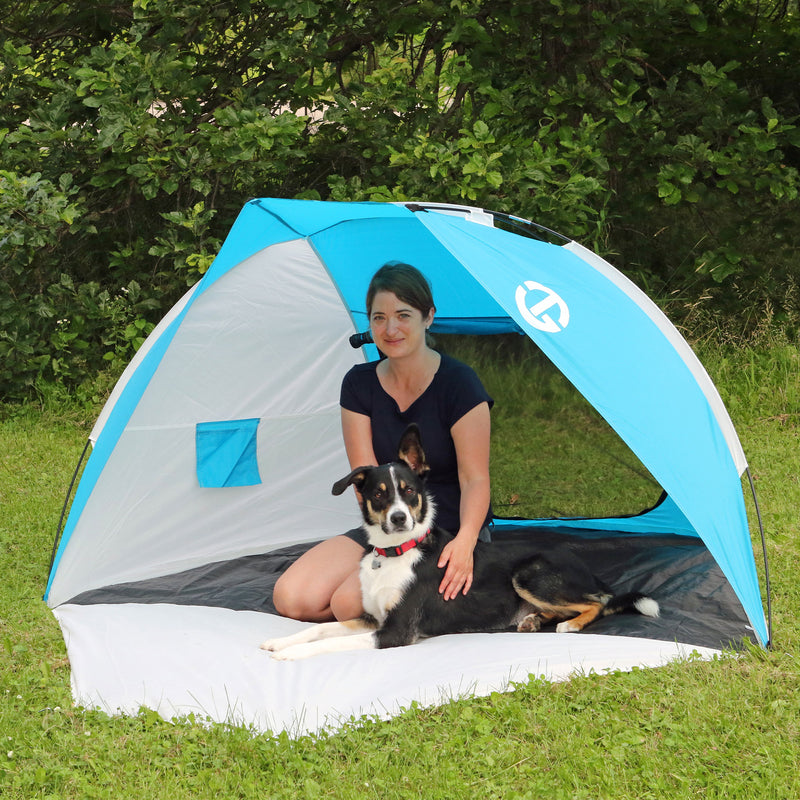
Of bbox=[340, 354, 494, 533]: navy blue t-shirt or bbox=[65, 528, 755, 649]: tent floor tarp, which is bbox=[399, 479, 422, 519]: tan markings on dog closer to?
bbox=[340, 354, 494, 533]: navy blue t-shirt

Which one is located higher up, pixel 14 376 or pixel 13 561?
pixel 14 376

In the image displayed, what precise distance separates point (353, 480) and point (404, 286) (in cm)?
77

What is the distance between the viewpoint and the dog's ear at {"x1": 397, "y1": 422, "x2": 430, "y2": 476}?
338cm

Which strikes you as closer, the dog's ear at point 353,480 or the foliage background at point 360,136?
the dog's ear at point 353,480

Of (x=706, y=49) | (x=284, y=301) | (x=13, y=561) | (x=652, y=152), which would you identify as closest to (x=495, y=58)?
(x=652, y=152)

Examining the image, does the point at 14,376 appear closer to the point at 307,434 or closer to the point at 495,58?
the point at 307,434

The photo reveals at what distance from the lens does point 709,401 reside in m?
3.70

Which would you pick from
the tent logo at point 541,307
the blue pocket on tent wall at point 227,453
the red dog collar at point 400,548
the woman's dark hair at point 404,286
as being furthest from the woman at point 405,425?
the blue pocket on tent wall at point 227,453

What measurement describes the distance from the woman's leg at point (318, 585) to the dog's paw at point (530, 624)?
0.64 m

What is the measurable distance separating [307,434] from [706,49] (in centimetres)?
496

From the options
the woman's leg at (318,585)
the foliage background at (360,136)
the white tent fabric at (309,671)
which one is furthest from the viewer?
the foliage background at (360,136)

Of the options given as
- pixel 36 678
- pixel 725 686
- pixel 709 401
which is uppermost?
pixel 709 401

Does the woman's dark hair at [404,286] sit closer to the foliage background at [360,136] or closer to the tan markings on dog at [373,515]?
the tan markings on dog at [373,515]

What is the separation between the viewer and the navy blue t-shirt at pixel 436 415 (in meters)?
3.66
